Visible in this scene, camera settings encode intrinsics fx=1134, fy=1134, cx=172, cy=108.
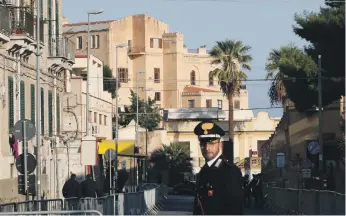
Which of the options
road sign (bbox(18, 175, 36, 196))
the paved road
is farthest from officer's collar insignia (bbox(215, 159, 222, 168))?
the paved road

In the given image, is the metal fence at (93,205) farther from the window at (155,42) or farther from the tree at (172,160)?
the window at (155,42)

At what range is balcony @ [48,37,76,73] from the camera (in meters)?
51.5

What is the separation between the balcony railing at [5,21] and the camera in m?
40.3

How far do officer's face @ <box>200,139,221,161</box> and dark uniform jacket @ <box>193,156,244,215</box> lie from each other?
3.0 inches

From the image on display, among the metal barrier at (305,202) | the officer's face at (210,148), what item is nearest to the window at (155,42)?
the metal barrier at (305,202)

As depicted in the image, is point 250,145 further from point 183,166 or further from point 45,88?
point 45,88

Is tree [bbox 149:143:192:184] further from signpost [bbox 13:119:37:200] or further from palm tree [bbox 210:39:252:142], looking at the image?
signpost [bbox 13:119:37:200]

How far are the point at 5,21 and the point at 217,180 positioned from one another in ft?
98.7

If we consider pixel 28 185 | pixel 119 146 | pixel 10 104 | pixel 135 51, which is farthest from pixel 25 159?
pixel 135 51

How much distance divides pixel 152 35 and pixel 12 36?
10455 centimetres

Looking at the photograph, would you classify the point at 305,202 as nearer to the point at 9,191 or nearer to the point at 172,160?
the point at 9,191

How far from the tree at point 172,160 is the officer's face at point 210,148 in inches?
3663

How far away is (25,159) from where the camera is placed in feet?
99.4

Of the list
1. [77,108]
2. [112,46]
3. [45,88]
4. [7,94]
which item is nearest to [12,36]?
[7,94]
